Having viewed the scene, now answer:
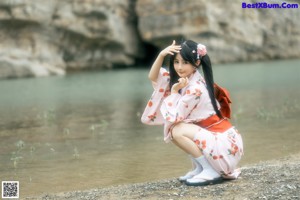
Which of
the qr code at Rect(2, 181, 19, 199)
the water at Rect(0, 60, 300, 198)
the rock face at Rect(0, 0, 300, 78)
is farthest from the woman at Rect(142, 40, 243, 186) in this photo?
the rock face at Rect(0, 0, 300, 78)

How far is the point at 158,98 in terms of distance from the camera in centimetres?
508

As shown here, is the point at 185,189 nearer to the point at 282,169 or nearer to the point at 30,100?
the point at 282,169

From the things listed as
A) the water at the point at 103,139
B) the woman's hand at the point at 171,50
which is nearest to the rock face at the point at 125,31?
the water at the point at 103,139

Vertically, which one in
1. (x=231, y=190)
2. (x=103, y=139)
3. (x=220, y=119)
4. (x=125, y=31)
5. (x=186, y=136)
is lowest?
(x=125, y=31)

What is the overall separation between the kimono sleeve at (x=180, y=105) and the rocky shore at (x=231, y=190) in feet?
1.96

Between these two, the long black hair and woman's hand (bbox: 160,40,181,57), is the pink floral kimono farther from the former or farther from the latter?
woman's hand (bbox: 160,40,181,57)

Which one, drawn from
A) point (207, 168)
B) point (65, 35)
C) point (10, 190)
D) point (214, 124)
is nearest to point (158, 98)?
point (214, 124)

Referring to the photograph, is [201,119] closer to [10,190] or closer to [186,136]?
[186,136]

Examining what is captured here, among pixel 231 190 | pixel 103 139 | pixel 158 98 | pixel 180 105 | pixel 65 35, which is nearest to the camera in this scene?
pixel 231 190

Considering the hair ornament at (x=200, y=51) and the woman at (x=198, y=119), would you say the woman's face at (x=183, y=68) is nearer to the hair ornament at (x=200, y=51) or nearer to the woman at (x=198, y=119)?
the woman at (x=198, y=119)

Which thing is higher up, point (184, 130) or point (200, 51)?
point (200, 51)

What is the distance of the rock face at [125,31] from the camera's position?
30.3 meters

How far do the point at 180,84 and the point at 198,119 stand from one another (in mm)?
337

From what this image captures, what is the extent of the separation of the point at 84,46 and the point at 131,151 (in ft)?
83.3
